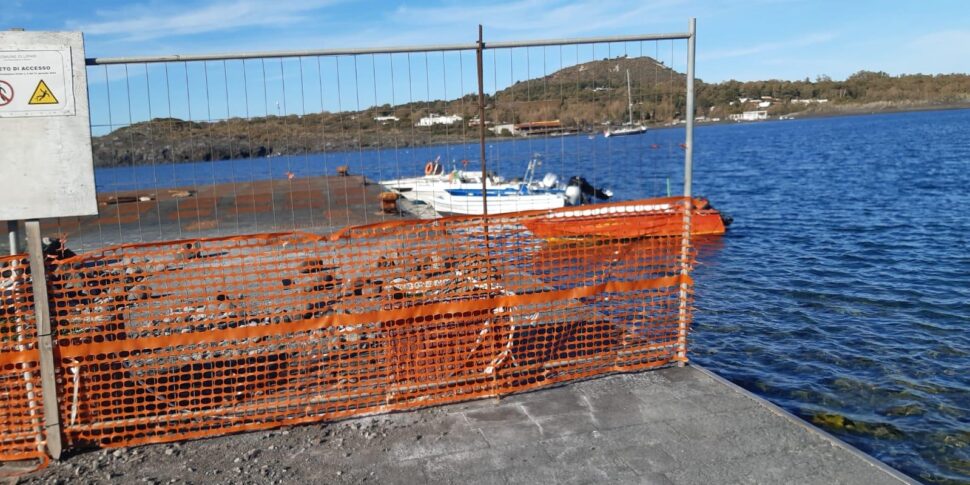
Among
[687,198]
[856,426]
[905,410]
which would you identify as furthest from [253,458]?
[905,410]

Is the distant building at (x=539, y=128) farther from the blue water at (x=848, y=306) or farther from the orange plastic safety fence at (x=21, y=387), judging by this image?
the orange plastic safety fence at (x=21, y=387)

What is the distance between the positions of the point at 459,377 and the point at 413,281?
4.04 feet

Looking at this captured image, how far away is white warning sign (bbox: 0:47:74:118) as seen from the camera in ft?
18.6

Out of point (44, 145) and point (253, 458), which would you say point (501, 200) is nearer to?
point (253, 458)

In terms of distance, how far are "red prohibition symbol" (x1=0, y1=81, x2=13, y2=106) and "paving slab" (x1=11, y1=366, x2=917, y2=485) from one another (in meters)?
2.90

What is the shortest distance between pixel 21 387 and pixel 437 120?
5.81 m

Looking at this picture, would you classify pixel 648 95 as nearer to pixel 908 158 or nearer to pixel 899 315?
pixel 899 315

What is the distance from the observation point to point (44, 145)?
227 inches

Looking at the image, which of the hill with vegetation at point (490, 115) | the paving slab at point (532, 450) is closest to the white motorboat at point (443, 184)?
the hill with vegetation at point (490, 115)

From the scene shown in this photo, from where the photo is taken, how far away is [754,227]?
27.0 metres

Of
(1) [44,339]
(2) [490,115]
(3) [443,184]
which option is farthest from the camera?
(3) [443,184]

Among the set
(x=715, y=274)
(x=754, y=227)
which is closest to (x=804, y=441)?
(x=715, y=274)

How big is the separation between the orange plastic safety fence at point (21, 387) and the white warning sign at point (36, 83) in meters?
1.34

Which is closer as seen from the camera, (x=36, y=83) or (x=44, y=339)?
(x=36, y=83)
